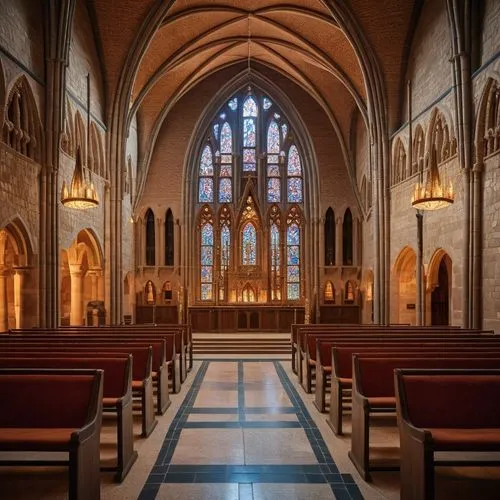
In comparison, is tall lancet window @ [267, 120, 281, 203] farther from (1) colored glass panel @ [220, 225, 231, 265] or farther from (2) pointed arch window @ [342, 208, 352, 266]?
(2) pointed arch window @ [342, 208, 352, 266]

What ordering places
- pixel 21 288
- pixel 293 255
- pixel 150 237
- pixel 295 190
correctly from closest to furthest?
pixel 21 288 < pixel 150 237 < pixel 293 255 < pixel 295 190

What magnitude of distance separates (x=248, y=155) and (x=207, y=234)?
4.74 metres

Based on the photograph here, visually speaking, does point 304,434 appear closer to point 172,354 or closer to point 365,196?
point 172,354

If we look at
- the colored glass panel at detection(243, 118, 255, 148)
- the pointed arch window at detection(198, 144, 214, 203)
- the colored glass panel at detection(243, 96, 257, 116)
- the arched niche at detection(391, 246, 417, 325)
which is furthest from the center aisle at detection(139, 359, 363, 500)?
the colored glass panel at detection(243, 96, 257, 116)

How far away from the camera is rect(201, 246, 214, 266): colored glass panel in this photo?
27.4 metres

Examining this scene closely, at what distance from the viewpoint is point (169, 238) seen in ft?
89.2

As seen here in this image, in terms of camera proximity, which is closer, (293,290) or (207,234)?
(293,290)

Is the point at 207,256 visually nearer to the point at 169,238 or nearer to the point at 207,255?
the point at 207,255

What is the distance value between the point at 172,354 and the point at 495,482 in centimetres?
647

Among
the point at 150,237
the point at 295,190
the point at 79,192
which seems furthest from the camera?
the point at 295,190

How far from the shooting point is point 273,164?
2797 centimetres

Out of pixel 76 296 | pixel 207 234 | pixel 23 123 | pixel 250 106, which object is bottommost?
pixel 76 296

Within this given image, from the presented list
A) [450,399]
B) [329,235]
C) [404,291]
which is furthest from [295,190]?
[450,399]

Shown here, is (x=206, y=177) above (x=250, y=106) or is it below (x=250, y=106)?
below
